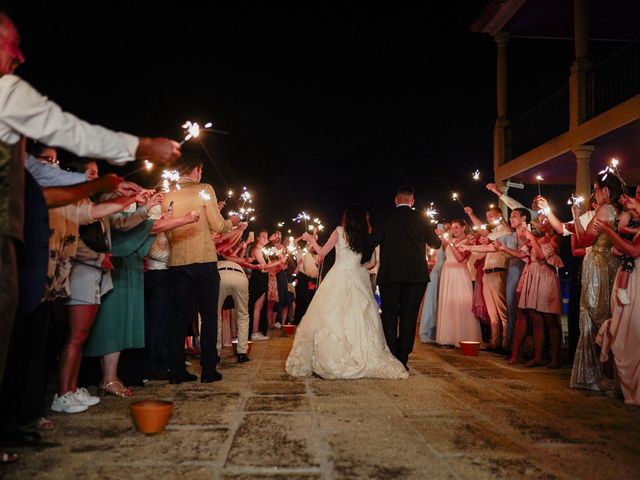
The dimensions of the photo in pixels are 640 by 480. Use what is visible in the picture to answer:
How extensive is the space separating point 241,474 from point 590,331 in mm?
4219

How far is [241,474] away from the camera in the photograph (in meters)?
2.69

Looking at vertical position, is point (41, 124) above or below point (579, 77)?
below

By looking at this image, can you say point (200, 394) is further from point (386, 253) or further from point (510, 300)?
point (510, 300)

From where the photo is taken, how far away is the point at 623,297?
192 inches

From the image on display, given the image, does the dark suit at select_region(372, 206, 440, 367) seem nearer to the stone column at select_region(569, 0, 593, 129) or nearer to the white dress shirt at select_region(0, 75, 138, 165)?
the white dress shirt at select_region(0, 75, 138, 165)

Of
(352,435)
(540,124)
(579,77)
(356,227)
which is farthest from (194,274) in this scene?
(540,124)

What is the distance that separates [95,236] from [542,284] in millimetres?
5199

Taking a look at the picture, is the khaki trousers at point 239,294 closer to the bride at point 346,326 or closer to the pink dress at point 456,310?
the bride at point 346,326

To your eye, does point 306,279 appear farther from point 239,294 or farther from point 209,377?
point 209,377

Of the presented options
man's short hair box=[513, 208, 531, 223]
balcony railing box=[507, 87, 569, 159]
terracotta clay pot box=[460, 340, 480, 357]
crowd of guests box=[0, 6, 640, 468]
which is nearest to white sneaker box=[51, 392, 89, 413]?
crowd of guests box=[0, 6, 640, 468]

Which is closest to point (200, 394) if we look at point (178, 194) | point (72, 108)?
point (178, 194)

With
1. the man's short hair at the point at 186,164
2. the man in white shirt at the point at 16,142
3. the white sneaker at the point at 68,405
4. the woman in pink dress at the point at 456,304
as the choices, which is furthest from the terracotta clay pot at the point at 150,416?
the woman in pink dress at the point at 456,304

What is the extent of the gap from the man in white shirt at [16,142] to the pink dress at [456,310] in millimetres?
7524

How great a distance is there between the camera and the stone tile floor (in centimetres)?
280
